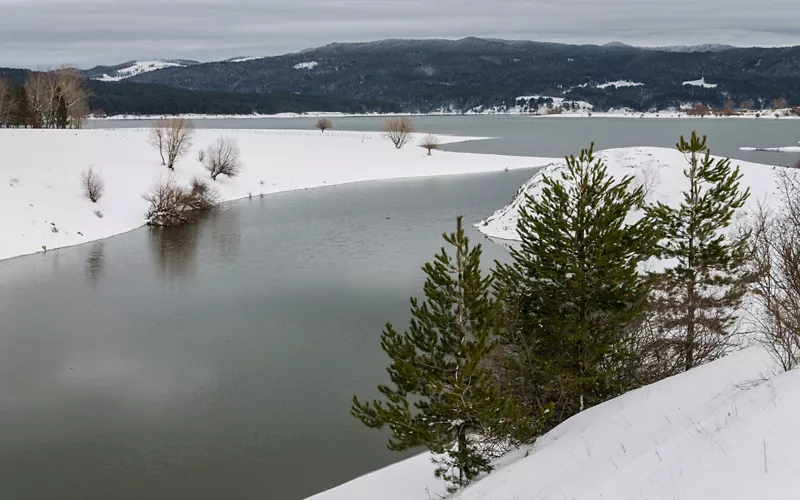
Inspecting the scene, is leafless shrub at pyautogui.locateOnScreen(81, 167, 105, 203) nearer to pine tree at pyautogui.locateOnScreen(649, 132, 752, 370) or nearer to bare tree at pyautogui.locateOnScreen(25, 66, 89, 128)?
bare tree at pyautogui.locateOnScreen(25, 66, 89, 128)

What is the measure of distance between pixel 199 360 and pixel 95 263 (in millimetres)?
15773

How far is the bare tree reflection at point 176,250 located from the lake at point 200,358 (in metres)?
0.13

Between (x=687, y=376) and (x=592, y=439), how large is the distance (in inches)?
108

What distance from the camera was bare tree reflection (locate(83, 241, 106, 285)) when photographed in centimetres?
2961

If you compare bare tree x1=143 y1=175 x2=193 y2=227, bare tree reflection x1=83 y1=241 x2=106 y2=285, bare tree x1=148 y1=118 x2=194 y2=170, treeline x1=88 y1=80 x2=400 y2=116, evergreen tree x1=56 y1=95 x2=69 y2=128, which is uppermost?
treeline x1=88 y1=80 x2=400 y2=116

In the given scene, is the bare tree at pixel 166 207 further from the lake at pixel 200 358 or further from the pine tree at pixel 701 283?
the pine tree at pixel 701 283

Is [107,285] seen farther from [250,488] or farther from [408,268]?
[250,488]

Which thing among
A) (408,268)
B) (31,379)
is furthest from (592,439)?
(408,268)

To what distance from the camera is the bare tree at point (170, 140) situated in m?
55.5

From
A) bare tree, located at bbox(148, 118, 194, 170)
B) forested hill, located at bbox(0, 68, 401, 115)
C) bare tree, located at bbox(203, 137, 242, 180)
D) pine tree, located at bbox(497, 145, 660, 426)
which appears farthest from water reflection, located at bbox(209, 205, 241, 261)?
forested hill, located at bbox(0, 68, 401, 115)

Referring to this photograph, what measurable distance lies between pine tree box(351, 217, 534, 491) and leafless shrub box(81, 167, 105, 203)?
36.2m

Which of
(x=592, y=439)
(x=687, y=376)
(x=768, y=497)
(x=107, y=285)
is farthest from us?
(x=107, y=285)

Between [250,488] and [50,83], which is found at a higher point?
[50,83]

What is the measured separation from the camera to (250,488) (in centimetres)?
1293
